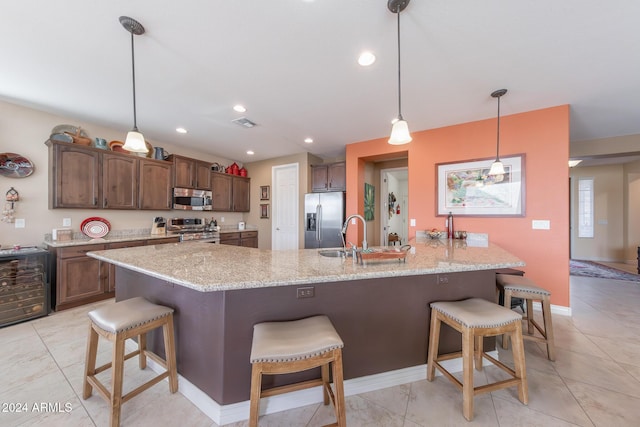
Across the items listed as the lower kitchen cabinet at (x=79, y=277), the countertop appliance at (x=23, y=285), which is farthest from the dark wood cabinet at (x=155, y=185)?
the countertop appliance at (x=23, y=285)

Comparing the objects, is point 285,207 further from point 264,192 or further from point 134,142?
point 134,142

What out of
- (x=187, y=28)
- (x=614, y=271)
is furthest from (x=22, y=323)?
(x=614, y=271)

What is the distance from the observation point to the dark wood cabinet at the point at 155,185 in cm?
385

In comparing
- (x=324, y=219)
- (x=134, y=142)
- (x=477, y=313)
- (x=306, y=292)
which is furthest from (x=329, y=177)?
(x=477, y=313)

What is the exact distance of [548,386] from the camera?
1667 millimetres

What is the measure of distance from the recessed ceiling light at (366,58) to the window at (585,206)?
7459 mm

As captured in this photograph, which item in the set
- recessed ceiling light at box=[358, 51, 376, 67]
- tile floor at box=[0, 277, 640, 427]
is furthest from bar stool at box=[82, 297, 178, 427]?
recessed ceiling light at box=[358, 51, 376, 67]

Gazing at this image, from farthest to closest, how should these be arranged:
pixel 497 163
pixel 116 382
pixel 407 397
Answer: pixel 497 163 → pixel 407 397 → pixel 116 382

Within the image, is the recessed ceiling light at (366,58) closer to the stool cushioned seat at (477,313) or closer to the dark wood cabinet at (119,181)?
the stool cushioned seat at (477,313)

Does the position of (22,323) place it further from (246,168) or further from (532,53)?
(532,53)

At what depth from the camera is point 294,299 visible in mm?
1476

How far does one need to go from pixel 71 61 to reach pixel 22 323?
110 inches

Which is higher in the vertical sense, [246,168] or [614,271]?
[246,168]

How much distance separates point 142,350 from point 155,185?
303cm
